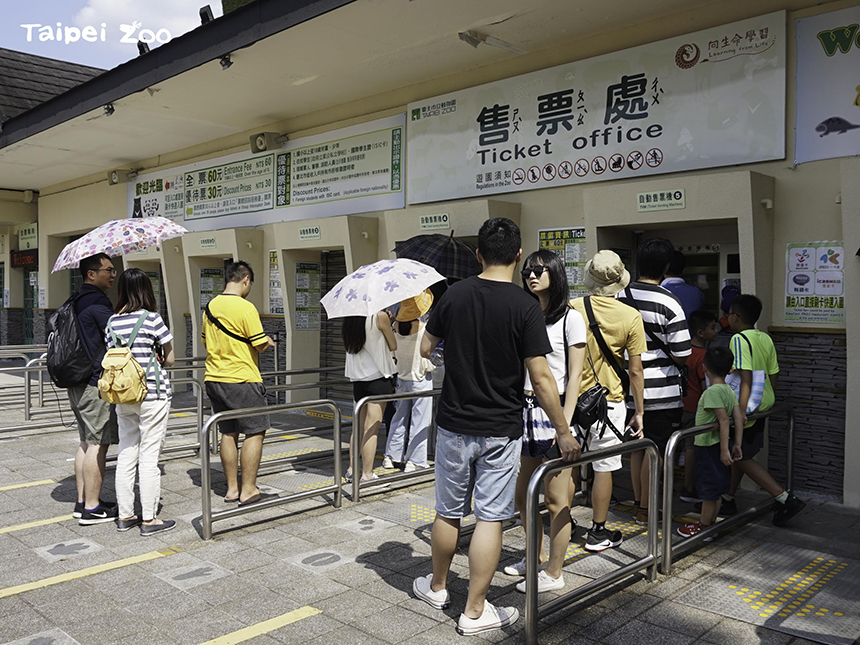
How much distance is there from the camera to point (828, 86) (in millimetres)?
5363

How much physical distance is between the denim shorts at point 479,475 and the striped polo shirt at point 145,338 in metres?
2.26

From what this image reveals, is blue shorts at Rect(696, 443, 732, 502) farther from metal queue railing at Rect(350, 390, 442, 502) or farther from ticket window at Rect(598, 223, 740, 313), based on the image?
ticket window at Rect(598, 223, 740, 313)

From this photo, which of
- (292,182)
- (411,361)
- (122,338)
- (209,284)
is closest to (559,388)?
(411,361)

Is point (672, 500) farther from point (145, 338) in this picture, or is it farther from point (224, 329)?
point (145, 338)

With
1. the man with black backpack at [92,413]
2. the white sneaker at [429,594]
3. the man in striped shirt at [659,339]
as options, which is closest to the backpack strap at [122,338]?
the man with black backpack at [92,413]

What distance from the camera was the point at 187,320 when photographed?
12133 mm

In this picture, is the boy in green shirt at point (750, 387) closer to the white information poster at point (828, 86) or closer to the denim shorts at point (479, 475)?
the white information poster at point (828, 86)

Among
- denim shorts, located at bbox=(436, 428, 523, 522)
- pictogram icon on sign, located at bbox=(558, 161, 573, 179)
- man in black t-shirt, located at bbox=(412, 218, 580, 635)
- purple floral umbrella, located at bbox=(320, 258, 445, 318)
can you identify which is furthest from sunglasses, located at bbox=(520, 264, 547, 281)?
pictogram icon on sign, located at bbox=(558, 161, 573, 179)

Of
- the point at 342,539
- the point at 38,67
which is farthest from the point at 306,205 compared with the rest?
the point at 38,67

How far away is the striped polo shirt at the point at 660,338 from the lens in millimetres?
4453

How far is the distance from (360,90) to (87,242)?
4.19 m

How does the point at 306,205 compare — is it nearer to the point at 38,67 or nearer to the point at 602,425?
the point at 602,425

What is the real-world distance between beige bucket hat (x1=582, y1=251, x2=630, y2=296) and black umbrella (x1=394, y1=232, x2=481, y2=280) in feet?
7.04

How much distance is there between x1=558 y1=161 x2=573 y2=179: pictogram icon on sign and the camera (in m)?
6.87
